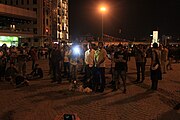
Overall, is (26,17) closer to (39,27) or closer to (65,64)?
(39,27)

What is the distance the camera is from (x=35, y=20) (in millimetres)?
67500

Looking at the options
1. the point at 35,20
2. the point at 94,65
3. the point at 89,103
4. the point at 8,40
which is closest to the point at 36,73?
the point at 94,65

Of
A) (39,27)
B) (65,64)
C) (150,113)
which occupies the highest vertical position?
(39,27)

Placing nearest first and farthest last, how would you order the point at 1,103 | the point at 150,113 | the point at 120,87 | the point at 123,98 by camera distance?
the point at 150,113
the point at 1,103
the point at 123,98
the point at 120,87

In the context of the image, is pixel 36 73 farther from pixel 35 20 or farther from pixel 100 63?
pixel 35 20

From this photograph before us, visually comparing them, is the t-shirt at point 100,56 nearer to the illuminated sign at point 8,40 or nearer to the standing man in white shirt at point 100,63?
the standing man in white shirt at point 100,63

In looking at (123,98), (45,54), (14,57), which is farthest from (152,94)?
(45,54)

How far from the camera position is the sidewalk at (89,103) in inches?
298

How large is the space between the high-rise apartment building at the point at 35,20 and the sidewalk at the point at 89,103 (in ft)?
125

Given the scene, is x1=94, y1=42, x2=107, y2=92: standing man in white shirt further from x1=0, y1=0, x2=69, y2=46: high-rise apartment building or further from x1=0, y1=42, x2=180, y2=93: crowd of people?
x1=0, y1=0, x2=69, y2=46: high-rise apartment building

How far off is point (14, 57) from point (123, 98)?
25.8ft

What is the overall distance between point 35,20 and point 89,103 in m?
60.9

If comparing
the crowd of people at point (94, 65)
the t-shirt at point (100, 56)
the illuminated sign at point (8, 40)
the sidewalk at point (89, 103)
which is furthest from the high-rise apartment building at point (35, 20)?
the t-shirt at point (100, 56)

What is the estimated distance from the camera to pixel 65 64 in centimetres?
1544
